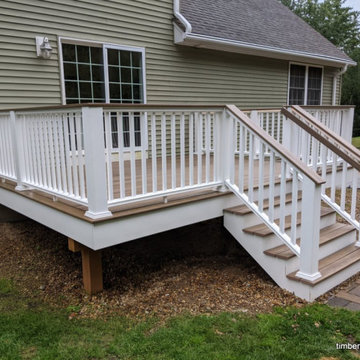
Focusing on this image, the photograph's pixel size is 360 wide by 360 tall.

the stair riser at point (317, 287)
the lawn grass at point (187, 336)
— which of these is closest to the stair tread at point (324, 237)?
the stair riser at point (317, 287)

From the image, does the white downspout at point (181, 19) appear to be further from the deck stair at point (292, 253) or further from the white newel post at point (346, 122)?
the deck stair at point (292, 253)

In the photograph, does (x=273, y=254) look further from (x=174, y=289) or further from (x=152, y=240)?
(x=152, y=240)

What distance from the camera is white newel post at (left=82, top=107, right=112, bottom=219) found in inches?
117

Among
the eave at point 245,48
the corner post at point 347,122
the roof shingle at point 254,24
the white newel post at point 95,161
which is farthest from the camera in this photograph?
the roof shingle at point 254,24

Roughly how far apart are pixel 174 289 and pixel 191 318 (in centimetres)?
67

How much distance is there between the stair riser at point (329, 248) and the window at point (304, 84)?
6.87m

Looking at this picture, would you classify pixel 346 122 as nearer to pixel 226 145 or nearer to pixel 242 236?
pixel 226 145

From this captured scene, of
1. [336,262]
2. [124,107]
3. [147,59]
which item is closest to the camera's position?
[124,107]

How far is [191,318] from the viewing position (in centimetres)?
304

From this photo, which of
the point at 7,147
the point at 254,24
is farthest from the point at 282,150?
the point at 254,24

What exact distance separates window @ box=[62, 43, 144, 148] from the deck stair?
2.71 meters

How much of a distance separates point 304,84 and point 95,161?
9.06 meters

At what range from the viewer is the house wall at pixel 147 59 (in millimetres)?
5277

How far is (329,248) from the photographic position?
4.00 m
